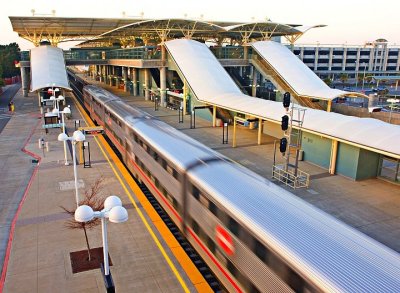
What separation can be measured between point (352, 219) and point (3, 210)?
641 inches

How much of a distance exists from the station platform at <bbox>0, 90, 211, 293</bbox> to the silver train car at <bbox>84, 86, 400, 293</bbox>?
44.2 inches

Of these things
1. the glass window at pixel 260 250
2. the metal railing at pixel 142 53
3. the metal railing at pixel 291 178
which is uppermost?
the metal railing at pixel 142 53

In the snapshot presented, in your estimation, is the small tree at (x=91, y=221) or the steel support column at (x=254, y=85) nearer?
the small tree at (x=91, y=221)

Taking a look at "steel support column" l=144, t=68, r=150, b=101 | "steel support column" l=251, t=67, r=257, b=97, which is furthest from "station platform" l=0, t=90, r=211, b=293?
"steel support column" l=251, t=67, r=257, b=97

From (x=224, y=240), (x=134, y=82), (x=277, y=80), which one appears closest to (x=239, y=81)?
(x=277, y=80)

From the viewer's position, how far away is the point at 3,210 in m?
17.1

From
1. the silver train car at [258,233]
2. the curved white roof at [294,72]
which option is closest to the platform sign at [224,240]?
the silver train car at [258,233]

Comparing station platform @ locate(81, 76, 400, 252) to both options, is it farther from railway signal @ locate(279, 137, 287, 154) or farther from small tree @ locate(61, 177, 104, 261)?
small tree @ locate(61, 177, 104, 261)

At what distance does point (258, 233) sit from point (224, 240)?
2028 mm

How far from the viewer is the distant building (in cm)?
11731

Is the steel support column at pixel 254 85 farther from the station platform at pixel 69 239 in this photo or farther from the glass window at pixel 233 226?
the glass window at pixel 233 226

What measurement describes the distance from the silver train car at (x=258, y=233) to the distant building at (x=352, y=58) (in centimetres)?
11247

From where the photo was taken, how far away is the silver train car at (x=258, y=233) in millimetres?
6688

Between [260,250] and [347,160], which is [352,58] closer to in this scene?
[347,160]
